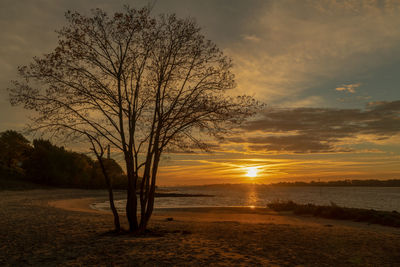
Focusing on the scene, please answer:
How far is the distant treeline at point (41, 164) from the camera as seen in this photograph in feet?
227

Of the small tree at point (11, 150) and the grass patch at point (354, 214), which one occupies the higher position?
the small tree at point (11, 150)

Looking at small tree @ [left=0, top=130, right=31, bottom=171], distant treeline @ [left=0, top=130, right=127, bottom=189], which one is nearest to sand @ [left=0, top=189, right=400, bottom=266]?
distant treeline @ [left=0, top=130, right=127, bottom=189]

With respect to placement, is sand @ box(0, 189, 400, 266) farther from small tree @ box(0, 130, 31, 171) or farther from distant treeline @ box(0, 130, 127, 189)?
small tree @ box(0, 130, 31, 171)

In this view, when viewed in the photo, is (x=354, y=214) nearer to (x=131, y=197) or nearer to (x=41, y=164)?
(x=131, y=197)

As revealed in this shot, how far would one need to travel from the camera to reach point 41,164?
77125 mm

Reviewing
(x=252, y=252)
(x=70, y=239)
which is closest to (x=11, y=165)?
(x=70, y=239)

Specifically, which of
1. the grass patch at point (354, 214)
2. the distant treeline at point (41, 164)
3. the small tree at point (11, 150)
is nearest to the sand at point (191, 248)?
the grass patch at point (354, 214)

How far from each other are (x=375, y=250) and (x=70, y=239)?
12.5 metres

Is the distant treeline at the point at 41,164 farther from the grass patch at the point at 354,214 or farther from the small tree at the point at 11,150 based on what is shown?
the grass patch at the point at 354,214

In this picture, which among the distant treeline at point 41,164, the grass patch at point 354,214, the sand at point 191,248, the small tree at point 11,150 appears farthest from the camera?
the distant treeline at point 41,164

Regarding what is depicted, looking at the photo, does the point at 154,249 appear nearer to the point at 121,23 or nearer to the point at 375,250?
the point at 375,250

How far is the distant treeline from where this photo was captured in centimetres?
6931

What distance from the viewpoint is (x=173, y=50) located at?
13430mm

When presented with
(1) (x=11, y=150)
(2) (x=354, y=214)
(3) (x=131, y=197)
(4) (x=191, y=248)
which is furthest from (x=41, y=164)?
(4) (x=191, y=248)
